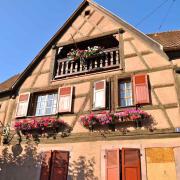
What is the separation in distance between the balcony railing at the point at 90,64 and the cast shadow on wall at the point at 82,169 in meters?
3.87

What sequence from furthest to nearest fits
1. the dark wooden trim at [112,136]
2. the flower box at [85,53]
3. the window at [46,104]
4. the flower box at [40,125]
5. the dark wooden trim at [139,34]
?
the flower box at [85,53], the window at [46,104], the flower box at [40,125], the dark wooden trim at [139,34], the dark wooden trim at [112,136]

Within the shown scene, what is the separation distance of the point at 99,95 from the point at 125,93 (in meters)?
1.02

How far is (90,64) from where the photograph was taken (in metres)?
10.9

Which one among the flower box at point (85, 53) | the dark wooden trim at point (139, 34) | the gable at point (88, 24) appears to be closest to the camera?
the dark wooden trim at point (139, 34)

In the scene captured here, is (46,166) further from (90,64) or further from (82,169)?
(90,64)

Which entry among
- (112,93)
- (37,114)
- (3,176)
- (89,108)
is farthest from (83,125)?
(3,176)

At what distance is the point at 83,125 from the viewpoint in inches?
364

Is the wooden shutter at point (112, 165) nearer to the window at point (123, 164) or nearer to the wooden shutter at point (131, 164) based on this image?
the window at point (123, 164)

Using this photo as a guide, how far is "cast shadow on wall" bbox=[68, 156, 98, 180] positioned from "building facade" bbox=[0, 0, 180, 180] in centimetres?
3

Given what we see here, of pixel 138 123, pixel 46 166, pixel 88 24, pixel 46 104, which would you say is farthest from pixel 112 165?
pixel 88 24

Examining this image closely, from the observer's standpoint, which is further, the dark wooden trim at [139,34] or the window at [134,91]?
the dark wooden trim at [139,34]

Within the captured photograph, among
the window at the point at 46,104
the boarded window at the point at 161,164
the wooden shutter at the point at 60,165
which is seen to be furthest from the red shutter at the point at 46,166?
the boarded window at the point at 161,164

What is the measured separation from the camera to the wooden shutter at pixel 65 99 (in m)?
9.85

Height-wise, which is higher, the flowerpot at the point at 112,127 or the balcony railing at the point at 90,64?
the balcony railing at the point at 90,64
